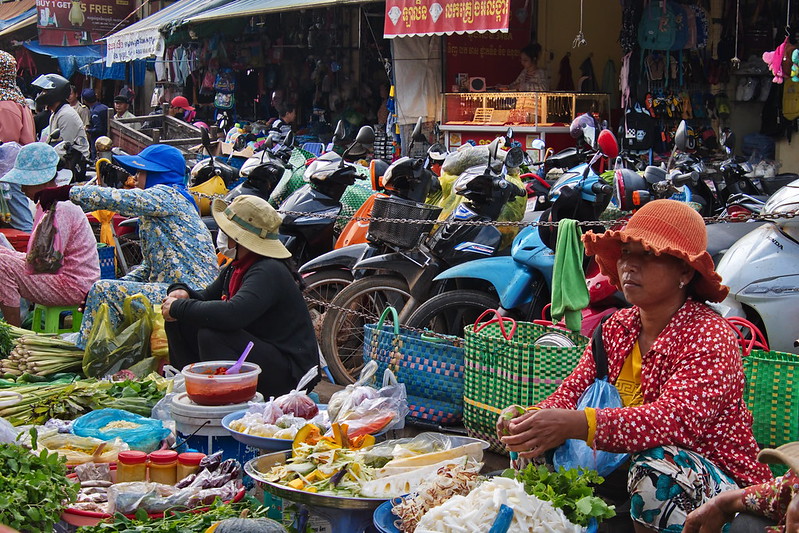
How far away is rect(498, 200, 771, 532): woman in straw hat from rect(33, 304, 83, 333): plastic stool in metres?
4.56

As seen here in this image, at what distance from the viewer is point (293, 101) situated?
17.4m

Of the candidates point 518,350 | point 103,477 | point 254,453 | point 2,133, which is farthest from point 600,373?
point 2,133

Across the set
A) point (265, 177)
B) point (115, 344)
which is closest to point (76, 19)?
point (265, 177)

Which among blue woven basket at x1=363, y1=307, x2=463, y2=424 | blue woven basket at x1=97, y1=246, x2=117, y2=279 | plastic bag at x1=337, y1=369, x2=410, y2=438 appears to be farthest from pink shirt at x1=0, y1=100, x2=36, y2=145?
plastic bag at x1=337, y1=369, x2=410, y2=438

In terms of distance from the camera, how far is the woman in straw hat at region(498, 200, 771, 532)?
288 centimetres

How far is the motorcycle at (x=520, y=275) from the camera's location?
5.42 meters

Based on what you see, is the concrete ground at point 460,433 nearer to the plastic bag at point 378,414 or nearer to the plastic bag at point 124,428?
the plastic bag at point 378,414

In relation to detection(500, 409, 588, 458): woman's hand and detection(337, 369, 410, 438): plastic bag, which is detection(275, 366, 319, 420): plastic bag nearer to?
detection(337, 369, 410, 438): plastic bag

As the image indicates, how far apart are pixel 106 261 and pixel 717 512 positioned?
648 centimetres

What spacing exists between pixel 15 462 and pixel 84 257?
3280mm

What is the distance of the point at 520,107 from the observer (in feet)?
Answer: 39.2

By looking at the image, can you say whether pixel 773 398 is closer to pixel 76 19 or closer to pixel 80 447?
pixel 80 447

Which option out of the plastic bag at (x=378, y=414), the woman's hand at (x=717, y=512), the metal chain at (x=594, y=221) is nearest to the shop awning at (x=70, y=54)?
the metal chain at (x=594, y=221)

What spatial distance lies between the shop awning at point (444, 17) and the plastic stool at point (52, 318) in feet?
19.4
